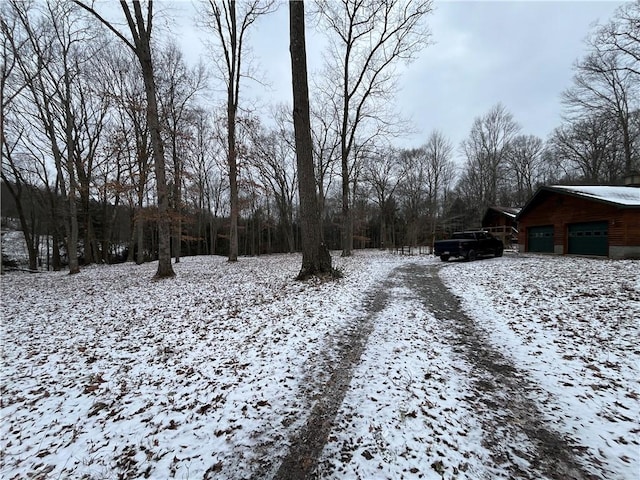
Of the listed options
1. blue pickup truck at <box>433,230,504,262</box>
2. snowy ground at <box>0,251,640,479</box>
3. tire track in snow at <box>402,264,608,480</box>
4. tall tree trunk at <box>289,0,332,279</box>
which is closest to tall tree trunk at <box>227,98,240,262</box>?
tall tree trunk at <box>289,0,332,279</box>

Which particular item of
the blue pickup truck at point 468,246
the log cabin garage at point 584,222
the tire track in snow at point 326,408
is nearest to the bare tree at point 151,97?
the tire track in snow at point 326,408

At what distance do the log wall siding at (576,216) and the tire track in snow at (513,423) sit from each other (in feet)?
49.5

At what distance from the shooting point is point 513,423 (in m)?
2.60

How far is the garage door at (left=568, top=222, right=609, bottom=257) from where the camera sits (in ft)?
46.3

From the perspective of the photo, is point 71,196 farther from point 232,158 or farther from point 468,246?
point 468,246

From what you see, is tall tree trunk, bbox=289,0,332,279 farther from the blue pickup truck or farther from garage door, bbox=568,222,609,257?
garage door, bbox=568,222,609,257

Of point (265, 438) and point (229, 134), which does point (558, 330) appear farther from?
point (229, 134)

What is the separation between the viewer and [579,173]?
34750 mm

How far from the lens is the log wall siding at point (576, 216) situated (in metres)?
13.0

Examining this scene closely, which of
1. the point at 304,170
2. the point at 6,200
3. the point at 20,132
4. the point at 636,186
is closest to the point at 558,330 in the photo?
the point at 304,170

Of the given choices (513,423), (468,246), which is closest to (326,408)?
(513,423)

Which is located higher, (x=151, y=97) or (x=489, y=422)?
(x=151, y=97)

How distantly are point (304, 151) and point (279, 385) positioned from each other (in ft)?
23.7

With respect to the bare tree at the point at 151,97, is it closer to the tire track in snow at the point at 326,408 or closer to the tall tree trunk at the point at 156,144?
the tall tree trunk at the point at 156,144
